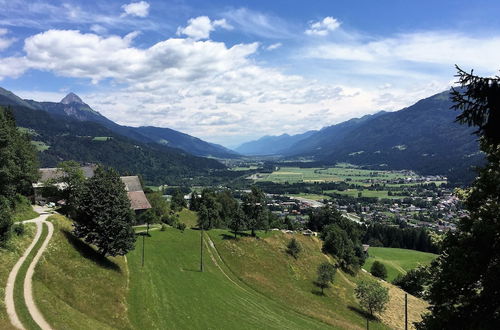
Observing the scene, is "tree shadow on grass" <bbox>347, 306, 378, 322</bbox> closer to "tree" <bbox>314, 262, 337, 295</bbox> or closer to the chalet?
"tree" <bbox>314, 262, 337, 295</bbox>

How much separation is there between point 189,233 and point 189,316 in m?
51.1

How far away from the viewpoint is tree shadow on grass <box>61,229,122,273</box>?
54.3 meters

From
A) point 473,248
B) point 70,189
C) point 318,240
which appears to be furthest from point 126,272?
point 318,240

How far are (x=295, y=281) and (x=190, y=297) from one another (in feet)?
128

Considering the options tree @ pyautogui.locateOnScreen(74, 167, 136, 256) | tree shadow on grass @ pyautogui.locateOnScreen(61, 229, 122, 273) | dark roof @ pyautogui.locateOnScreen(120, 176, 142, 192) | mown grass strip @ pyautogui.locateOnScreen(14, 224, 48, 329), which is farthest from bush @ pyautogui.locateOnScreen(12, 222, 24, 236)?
dark roof @ pyautogui.locateOnScreen(120, 176, 142, 192)

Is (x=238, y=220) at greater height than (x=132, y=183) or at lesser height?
lesser

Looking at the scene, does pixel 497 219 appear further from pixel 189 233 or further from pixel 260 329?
pixel 189 233

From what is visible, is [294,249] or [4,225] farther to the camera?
[294,249]

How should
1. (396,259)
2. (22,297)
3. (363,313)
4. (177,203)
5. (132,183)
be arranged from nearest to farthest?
(22,297) < (363,313) < (132,183) < (177,203) < (396,259)

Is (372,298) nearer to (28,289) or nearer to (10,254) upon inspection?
(28,289)

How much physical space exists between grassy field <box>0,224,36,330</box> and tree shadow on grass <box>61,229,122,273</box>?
204 inches

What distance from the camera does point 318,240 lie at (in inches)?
5177

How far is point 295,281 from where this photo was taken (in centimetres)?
9356

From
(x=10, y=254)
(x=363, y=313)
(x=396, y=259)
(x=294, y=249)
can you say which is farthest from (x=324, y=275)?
(x=396, y=259)
